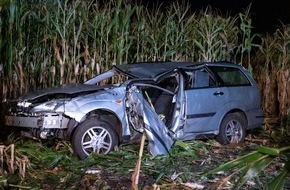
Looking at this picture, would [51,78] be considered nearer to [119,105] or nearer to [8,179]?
[119,105]

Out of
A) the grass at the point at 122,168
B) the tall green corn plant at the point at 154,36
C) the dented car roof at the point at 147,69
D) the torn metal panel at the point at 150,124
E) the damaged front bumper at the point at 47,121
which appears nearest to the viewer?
the grass at the point at 122,168

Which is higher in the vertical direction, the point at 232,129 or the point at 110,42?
the point at 110,42

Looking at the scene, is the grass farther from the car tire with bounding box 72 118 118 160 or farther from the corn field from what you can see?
the corn field

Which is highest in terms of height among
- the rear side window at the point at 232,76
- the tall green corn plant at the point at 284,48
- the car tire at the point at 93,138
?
the tall green corn plant at the point at 284,48

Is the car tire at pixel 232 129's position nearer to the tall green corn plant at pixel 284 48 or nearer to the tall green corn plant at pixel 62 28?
the tall green corn plant at pixel 62 28

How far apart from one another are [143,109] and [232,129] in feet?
7.86

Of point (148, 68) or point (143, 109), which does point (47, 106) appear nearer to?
point (143, 109)

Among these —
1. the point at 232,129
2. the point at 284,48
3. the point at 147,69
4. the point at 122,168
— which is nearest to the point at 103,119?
the point at 122,168

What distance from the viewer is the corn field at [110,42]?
988 centimetres

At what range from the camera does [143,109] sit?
767 cm

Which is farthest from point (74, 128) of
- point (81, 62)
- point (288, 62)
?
point (288, 62)

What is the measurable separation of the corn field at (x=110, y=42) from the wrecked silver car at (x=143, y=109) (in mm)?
1529

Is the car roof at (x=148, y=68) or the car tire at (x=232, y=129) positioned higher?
the car roof at (x=148, y=68)

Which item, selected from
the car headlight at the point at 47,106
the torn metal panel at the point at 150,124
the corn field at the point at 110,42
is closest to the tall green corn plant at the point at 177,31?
the corn field at the point at 110,42
